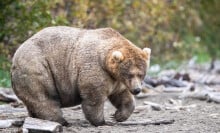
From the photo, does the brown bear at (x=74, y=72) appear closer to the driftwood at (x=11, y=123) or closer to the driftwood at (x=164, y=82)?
the driftwood at (x=11, y=123)

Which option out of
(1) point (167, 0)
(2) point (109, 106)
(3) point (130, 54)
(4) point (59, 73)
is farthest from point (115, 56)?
(1) point (167, 0)

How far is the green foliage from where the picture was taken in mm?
12008

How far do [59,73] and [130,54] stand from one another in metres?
0.97

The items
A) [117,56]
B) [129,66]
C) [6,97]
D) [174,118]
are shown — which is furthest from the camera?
[6,97]

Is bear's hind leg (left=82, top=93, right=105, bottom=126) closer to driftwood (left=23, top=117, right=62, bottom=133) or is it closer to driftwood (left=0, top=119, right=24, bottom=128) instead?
driftwood (left=23, top=117, right=62, bottom=133)

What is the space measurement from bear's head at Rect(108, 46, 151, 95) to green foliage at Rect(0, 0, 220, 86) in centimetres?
327

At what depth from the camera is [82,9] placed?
13.9 m

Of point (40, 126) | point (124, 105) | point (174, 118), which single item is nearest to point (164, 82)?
point (174, 118)

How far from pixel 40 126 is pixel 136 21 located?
411 inches

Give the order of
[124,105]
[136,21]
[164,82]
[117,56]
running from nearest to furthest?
[117,56], [124,105], [164,82], [136,21]

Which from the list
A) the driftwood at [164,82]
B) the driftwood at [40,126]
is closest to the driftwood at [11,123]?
the driftwood at [40,126]

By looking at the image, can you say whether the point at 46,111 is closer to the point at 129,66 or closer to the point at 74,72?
the point at 74,72

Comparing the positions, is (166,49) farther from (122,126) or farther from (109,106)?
(122,126)

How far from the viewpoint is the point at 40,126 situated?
25.1 ft
